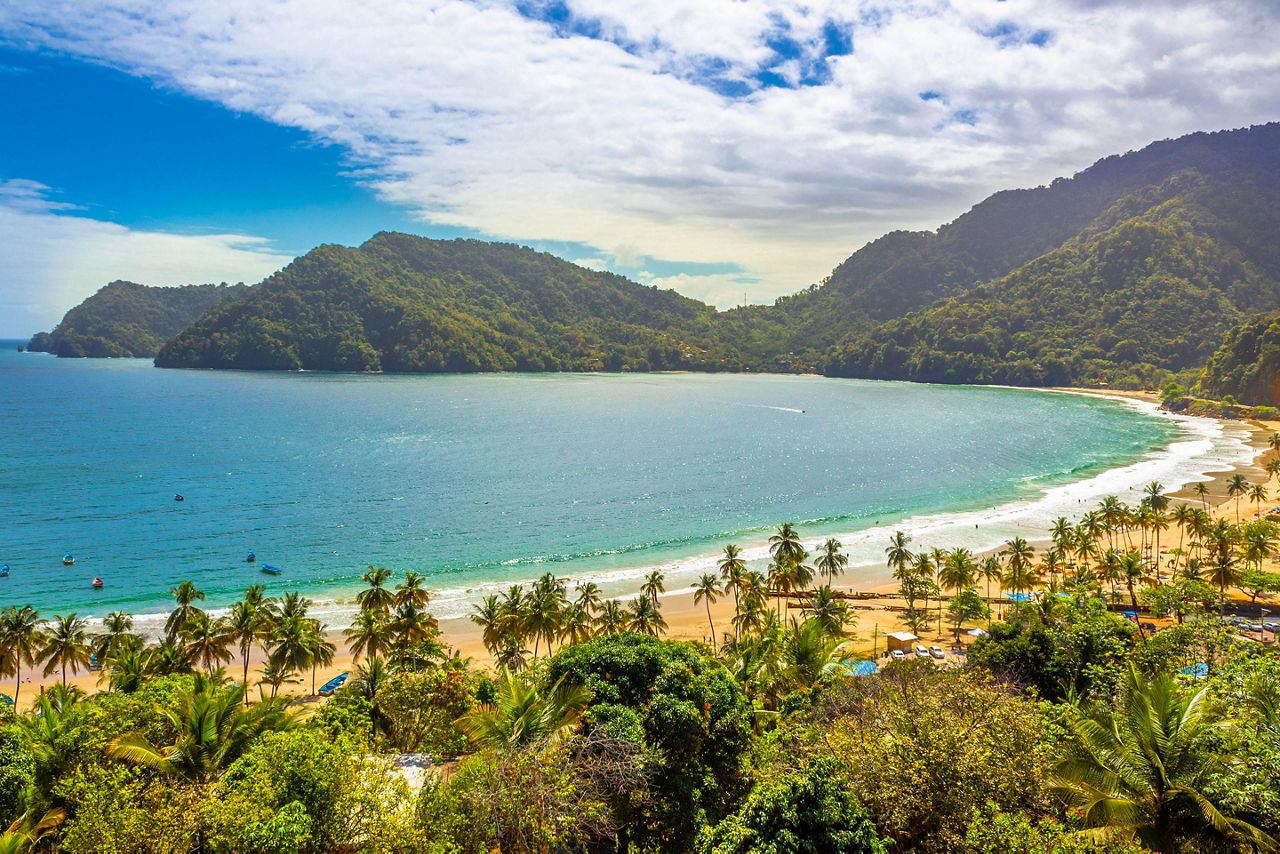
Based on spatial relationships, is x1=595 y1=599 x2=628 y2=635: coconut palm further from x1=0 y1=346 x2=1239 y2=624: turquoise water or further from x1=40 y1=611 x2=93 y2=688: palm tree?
x1=40 y1=611 x2=93 y2=688: palm tree

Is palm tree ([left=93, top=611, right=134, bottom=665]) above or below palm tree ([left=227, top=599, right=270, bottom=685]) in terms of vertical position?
below

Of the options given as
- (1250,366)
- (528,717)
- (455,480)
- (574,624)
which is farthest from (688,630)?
(1250,366)

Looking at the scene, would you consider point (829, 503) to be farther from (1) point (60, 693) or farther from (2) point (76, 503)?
(2) point (76, 503)

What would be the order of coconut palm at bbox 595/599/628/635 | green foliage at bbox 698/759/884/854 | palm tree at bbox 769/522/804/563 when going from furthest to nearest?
palm tree at bbox 769/522/804/563
coconut palm at bbox 595/599/628/635
green foliage at bbox 698/759/884/854

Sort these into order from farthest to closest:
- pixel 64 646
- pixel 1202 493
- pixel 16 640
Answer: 1. pixel 1202 493
2. pixel 64 646
3. pixel 16 640

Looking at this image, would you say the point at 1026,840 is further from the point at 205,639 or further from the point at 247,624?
the point at 205,639

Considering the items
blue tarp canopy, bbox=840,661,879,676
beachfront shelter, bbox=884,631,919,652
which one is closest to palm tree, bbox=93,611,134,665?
blue tarp canopy, bbox=840,661,879,676
